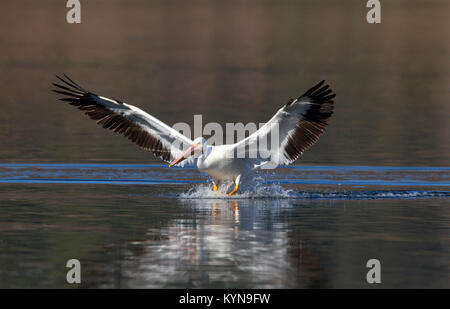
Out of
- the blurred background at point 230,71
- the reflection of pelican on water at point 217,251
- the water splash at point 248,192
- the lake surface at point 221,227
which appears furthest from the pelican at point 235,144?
the blurred background at point 230,71

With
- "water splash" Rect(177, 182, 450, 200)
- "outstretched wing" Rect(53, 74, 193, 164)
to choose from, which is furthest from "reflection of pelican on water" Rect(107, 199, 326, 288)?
"outstretched wing" Rect(53, 74, 193, 164)

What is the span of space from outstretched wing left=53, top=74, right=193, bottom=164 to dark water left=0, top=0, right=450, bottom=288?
2.29ft

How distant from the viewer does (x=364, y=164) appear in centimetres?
2364

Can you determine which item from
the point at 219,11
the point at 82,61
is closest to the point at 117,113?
the point at 82,61

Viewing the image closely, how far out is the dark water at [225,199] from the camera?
14039 mm

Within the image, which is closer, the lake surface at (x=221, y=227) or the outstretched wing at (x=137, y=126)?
the lake surface at (x=221, y=227)

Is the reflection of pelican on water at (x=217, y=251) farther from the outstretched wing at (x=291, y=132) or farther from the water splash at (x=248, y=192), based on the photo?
the outstretched wing at (x=291, y=132)

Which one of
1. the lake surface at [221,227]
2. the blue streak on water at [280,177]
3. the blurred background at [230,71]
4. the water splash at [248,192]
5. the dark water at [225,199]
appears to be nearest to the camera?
the lake surface at [221,227]

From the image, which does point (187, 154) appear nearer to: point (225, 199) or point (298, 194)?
point (225, 199)

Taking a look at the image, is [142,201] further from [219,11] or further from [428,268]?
[219,11]

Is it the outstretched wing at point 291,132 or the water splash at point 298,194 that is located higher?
the outstretched wing at point 291,132

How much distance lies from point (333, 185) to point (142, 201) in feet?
12.4

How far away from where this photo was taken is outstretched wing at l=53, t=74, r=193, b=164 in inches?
805

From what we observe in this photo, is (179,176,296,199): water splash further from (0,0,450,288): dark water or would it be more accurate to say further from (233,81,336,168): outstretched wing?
(233,81,336,168): outstretched wing
